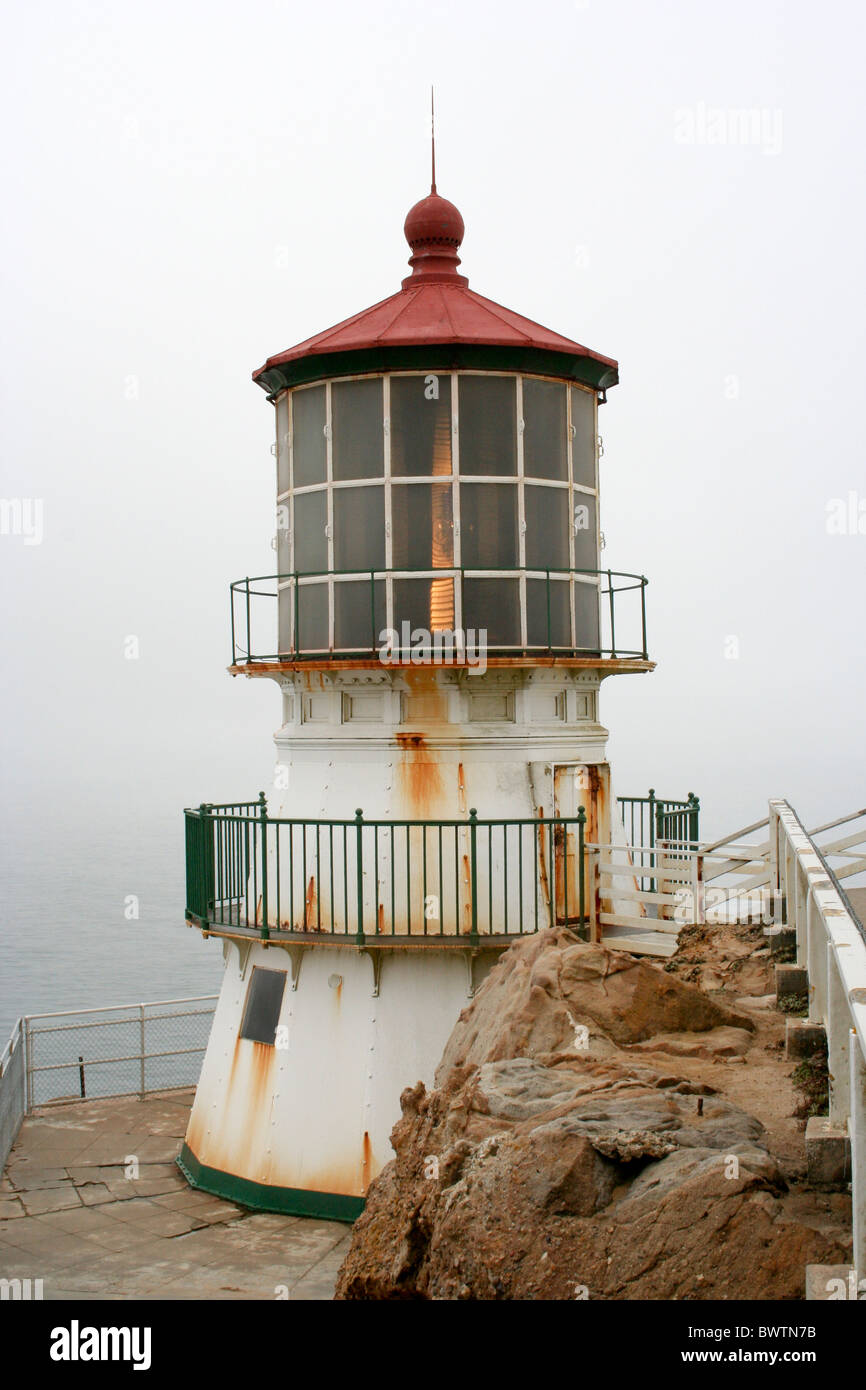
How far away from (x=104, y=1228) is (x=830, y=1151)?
1000 cm

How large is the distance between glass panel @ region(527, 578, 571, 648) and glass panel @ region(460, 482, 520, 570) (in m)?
0.43

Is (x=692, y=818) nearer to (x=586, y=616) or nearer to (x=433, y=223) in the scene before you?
(x=586, y=616)

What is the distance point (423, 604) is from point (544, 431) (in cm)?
243

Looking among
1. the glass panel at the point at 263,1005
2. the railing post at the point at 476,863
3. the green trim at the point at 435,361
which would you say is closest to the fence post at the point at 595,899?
the railing post at the point at 476,863

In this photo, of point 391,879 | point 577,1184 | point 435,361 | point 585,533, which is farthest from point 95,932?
point 577,1184

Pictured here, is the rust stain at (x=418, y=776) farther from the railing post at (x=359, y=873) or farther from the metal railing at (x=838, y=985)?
the metal railing at (x=838, y=985)

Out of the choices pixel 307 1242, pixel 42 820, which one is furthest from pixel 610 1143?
pixel 42 820

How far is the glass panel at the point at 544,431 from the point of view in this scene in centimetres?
1482

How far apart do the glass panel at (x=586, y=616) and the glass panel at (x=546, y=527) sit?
0.50 metres

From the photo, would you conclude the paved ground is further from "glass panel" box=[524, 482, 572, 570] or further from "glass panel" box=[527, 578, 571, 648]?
"glass panel" box=[524, 482, 572, 570]

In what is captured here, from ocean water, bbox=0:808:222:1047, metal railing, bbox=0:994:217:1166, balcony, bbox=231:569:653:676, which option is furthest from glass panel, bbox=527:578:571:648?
metal railing, bbox=0:994:217:1166
